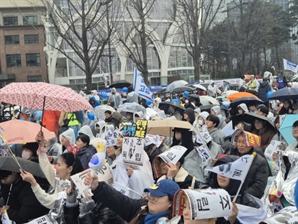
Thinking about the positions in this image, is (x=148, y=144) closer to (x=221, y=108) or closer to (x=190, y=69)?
(x=221, y=108)

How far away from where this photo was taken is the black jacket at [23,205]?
14.7ft

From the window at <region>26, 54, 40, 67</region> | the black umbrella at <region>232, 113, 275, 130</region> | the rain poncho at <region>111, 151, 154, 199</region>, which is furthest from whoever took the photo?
the window at <region>26, 54, 40, 67</region>

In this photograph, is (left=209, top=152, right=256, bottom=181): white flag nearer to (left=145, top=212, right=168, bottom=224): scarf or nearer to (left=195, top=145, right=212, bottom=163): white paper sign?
(left=145, top=212, right=168, bottom=224): scarf

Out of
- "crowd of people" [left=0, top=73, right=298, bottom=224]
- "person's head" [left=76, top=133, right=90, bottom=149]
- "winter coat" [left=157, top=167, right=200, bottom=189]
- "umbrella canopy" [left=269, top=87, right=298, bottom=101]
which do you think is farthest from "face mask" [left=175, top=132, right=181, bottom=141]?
"umbrella canopy" [left=269, top=87, right=298, bottom=101]

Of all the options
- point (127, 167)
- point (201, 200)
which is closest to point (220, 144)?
point (127, 167)

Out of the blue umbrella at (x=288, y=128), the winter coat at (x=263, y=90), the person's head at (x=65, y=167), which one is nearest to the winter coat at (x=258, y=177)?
the blue umbrella at (x=288, y=128)

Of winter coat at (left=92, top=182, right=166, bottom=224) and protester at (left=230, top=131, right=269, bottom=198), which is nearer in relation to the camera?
winter coat at (left=92, top=182, right=166, bottom=224)

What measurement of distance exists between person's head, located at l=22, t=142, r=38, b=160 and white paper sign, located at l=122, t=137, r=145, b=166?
1466 millimetres

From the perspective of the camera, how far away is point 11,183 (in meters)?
4.70

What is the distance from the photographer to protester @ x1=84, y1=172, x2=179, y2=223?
3.80m

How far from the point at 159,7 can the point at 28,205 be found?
47.2 meters

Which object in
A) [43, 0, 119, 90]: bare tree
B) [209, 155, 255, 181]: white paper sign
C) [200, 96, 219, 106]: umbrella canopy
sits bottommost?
[209, 155, 255, 181]: white paper sign

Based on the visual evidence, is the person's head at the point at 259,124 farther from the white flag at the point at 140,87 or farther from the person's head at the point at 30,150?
the white flag at the point at 140,87

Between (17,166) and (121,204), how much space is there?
1.26 metres
